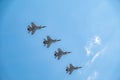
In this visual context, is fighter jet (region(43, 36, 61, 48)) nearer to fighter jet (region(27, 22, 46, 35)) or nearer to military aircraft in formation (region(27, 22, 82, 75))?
military aircraft in formation (region(27, 22, 82, 75))

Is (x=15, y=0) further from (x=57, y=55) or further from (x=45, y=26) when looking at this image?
(x=57, y=55)

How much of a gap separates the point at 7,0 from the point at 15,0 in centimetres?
332

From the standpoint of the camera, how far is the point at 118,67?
358 ft

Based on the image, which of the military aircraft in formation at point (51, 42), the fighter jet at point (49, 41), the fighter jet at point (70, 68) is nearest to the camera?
the fighter jet at point (49, 41)

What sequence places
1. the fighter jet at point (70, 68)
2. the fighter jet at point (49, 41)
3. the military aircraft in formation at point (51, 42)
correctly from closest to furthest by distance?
the fighter jet at point (49, 41), the military aircraft in formation at point (51, 42), the fighter jet at point (70, 68)

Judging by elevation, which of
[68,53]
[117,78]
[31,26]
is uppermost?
[31,26]

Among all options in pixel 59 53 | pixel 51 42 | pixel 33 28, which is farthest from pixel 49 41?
pixel 33 28

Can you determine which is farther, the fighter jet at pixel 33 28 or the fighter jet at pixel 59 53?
the fighter jet at pixel 59 53

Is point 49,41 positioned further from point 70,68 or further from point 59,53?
point 70,68

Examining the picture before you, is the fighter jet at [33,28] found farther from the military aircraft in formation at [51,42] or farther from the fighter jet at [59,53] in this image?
the fighter jet at [59,53]

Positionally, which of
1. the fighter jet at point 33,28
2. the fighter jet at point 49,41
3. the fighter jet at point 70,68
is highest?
the fighter jet at point 33,28

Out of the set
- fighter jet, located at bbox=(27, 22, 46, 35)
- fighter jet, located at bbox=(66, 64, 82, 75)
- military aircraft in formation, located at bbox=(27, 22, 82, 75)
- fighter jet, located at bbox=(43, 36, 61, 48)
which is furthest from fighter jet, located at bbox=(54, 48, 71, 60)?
fighter jet, located at bbox=(27, 22, 46, 35)

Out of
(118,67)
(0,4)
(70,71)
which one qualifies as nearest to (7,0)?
(0,4)

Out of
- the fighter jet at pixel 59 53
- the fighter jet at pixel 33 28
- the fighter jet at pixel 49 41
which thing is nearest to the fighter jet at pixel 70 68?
the fighter jet at pixel 59 53
